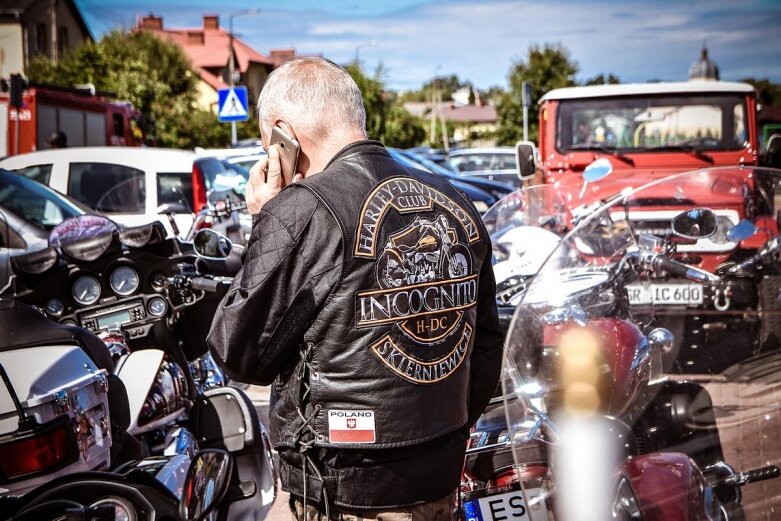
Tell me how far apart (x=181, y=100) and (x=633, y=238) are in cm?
3661

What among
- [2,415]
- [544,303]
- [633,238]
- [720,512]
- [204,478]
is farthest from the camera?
[204,478]

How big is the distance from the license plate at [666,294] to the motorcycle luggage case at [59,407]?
1.65 metres

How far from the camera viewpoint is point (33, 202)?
7066mm

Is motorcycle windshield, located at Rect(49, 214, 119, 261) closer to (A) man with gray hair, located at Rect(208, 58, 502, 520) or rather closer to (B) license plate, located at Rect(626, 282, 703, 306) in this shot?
(A) man with gray hair, located at Rect(208, 58, 502, 520)

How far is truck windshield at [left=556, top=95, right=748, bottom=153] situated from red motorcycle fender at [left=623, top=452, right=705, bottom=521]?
6397 mm

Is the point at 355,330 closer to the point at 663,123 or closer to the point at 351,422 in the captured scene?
the point at 351,422

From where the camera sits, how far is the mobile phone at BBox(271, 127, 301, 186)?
2006mm

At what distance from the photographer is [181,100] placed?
122 feet

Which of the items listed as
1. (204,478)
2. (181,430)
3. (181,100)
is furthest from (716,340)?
(181,100)

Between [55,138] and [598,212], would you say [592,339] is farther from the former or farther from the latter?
[55,138]

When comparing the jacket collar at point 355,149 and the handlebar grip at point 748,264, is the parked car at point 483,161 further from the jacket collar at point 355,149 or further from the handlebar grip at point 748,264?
the jacket collar at point 355,149

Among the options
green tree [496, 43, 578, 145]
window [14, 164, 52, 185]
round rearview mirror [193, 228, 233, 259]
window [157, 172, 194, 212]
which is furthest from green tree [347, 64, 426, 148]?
round rearview mirror [193, 228, 233, 259]

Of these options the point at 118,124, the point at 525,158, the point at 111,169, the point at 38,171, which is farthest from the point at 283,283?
the point at 118,124

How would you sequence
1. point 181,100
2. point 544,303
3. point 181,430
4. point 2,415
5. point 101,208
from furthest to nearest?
point 181,100 < point 101,208 < point 181,430 < point 2,415 < point 544,303
